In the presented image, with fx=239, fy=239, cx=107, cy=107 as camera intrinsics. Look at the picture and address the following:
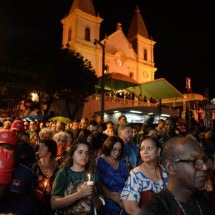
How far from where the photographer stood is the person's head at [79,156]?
10.8ft

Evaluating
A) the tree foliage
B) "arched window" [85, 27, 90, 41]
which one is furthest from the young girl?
"arched window" [85, 27, 90, 41]

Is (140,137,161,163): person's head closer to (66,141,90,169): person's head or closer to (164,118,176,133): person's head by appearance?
(66,141,90,169): person's head

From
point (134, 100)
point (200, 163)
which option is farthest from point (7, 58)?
point (200, 163)

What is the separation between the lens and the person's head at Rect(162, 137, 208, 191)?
71.3 inches

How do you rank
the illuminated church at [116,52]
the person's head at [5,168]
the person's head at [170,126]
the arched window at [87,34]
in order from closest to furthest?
the person's head at [5,168] → the person's head at [170,126] → the illuminated church at [116,52] → the arched window at [87,34]

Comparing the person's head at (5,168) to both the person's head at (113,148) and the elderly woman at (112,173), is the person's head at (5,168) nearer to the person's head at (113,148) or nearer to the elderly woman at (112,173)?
the elderly woman at (112,173)

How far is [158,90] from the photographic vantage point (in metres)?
30.9

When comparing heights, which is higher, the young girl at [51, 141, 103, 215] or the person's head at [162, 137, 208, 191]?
the person's head at [162, 137, 208, 191]

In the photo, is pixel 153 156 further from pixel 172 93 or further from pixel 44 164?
pixel 172 93

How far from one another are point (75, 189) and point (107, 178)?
733 mm

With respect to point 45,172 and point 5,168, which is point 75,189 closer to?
point 45,172

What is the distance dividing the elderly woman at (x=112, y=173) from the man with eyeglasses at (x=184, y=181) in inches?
67.0

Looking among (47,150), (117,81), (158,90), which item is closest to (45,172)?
(47,150)

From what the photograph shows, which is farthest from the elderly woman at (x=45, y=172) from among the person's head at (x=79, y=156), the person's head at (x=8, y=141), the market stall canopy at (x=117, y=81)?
the market stall canopy at (x=117, y=81)
